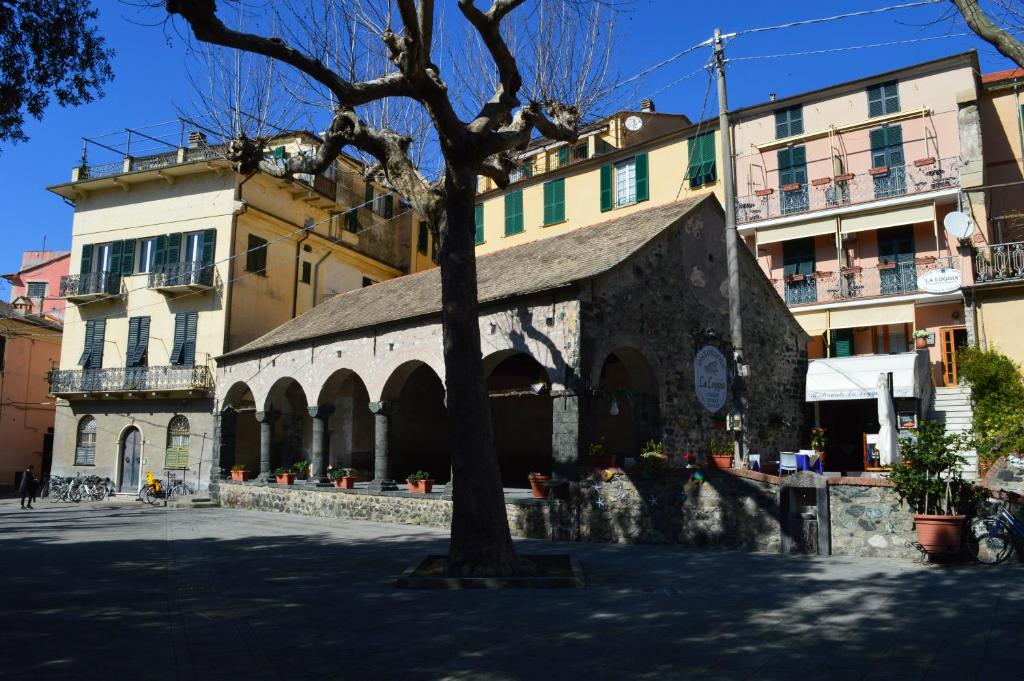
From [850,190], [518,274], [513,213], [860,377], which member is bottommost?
[860,377]

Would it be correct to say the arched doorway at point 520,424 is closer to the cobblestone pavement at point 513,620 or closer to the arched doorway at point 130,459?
the cobblestone pavement at point 513,620

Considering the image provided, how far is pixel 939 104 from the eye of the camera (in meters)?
21.8

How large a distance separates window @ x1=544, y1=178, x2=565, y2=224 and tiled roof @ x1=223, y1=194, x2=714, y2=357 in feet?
23.9

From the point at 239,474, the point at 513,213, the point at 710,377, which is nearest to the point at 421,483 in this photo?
the point at 710,377

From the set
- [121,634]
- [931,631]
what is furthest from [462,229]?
[931,631]

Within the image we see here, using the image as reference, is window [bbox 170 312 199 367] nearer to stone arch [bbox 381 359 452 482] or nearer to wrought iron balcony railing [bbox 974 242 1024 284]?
stone arch [bbox 381 359 452 482]

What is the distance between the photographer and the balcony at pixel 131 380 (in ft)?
81.4

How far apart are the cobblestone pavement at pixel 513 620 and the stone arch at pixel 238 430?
1133 cm

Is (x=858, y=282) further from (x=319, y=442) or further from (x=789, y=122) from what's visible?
(x=319, y=442)

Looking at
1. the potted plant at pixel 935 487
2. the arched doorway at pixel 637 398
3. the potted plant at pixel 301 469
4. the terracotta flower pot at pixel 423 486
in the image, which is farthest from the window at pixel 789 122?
the potted plant at pixel 301 469

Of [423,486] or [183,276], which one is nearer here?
[423,486]

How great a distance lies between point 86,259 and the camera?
27.7 meters

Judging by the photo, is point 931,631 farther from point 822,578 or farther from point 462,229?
point 462,229

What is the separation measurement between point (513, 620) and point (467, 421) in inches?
112
